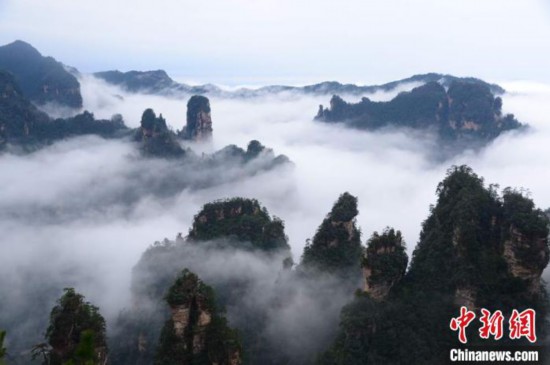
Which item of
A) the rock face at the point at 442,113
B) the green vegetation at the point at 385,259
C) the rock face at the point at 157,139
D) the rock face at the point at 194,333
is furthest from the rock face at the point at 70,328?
the rock face at the point at 442,113

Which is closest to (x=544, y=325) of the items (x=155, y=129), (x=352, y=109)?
(x=155, y=129)

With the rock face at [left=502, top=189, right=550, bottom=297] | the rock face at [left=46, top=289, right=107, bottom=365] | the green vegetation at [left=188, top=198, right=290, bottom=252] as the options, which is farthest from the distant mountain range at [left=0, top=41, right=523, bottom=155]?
the rock face at [left=502, top=189, right=550, bottom=297]

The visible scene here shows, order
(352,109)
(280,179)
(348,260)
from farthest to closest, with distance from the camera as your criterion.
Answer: (352,109) → (280,179) → (348,260)

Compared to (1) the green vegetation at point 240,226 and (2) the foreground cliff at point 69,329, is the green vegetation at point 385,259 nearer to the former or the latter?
(2) the foreground cliff at point 69,329

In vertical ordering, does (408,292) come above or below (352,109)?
below

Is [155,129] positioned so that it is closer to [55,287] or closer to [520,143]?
[55,287]

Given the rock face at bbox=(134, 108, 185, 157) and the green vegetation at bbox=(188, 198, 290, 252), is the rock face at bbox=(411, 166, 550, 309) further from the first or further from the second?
the rock face at bbox=(134, 108, 185, 157)
